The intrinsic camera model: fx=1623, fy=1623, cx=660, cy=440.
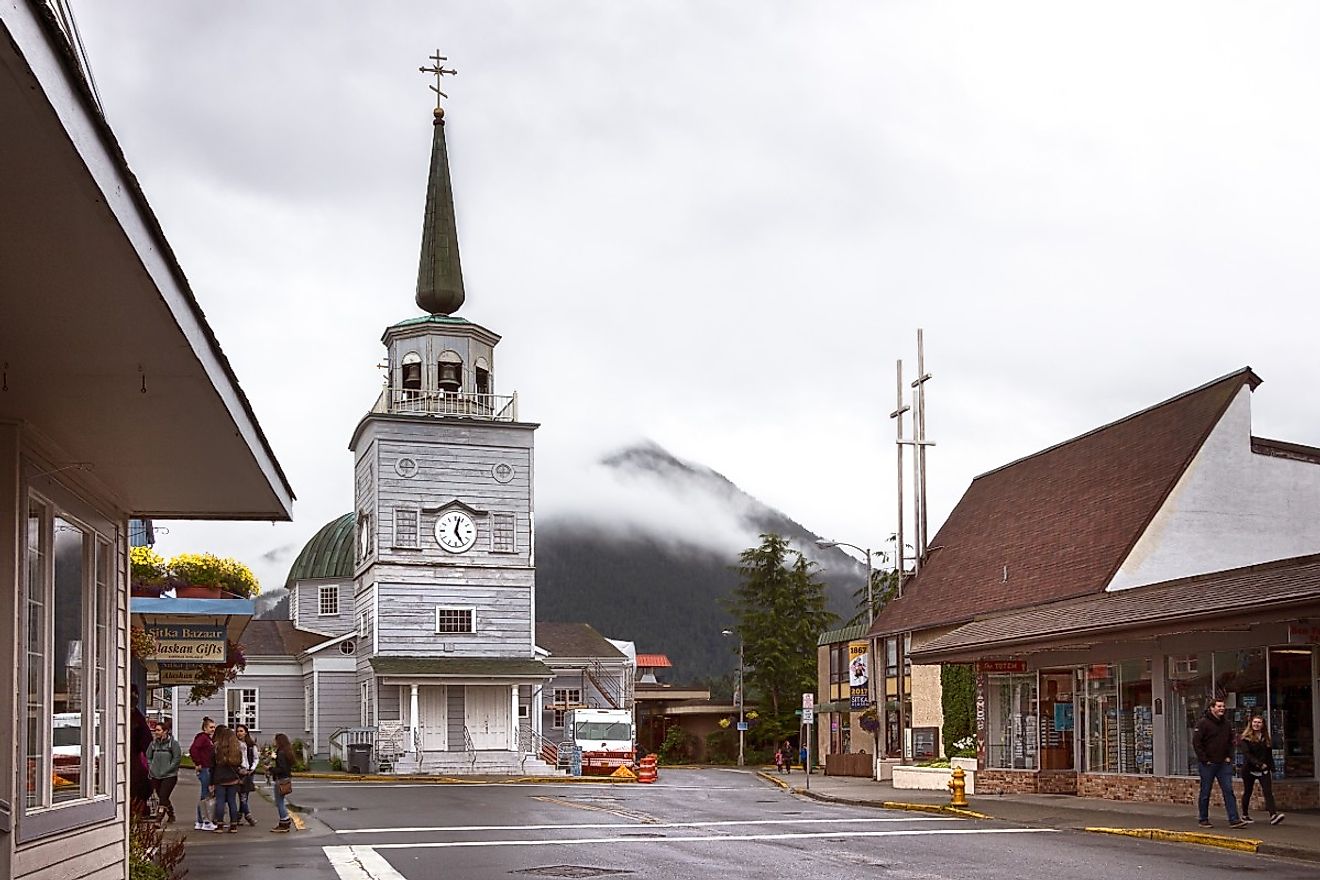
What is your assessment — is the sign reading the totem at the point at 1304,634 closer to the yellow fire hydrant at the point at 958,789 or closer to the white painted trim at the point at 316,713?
the yellow fire hydrant at the point at 958,789

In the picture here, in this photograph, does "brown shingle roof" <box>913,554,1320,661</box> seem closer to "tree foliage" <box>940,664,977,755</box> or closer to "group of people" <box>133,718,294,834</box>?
"tree foliage" <box>940,664,977,755</box>

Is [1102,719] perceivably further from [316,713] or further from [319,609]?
[319,609]

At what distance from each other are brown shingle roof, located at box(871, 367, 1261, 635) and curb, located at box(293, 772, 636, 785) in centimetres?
992

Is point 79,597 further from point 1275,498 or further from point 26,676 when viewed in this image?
point 1275,498

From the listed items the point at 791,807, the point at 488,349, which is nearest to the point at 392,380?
the point at 488,349

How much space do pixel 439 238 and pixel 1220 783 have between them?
43.8m

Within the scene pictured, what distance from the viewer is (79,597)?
10828 mm

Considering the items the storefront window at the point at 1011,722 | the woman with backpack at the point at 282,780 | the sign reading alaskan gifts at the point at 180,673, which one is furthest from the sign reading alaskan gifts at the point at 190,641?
the storefront window at the point at 1011,722

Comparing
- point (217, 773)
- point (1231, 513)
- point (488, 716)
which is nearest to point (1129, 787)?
point (1231, 513)

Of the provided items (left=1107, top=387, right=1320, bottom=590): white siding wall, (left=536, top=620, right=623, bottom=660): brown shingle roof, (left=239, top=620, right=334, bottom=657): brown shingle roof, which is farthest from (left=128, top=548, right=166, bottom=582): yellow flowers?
(left=536, top=620, right=623, bottom=660): brown shingle roof

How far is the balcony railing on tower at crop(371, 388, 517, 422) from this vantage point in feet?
188

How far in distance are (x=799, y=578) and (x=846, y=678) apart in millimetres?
28008

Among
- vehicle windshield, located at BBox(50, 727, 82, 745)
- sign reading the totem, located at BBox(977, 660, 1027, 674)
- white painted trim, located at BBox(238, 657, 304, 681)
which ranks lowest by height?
white painted trim, located at BBox(238, 657, 304, 681)

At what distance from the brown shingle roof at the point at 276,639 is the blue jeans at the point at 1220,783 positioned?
4891 centimetres
